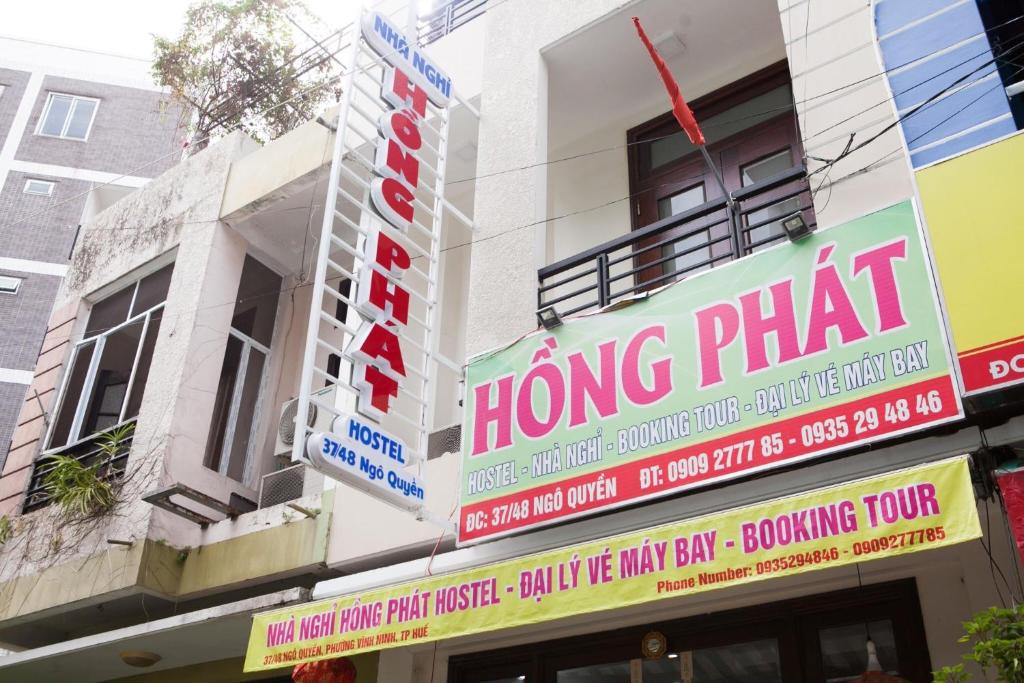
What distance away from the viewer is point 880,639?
579 cm

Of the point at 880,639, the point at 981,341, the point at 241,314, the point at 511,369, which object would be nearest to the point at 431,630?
the point at 511,369

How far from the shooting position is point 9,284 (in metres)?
24.9

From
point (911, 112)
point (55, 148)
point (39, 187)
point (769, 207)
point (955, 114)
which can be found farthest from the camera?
point (55, 148)

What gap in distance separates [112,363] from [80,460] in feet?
4.23

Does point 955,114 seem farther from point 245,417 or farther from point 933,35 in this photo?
point 245,417

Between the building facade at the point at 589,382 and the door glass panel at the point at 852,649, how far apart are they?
0.06 ft

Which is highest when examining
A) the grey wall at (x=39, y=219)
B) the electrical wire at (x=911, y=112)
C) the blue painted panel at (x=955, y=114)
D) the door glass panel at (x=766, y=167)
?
the grey wall at (x=39, y=219)

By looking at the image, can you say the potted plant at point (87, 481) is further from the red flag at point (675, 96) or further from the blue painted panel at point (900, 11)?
the blue painted panel at point (900, 11)

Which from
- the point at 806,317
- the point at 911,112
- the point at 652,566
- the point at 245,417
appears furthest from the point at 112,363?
the point at 911,112

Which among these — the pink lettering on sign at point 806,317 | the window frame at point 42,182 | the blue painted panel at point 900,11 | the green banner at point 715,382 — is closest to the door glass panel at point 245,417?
the green banner at point 715,382

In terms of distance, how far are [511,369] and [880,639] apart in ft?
9.89

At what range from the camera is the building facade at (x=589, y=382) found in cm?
509

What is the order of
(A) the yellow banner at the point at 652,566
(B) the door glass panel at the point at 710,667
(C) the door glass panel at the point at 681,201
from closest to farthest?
(A) the yellow banner at the point at 652,566, (B) the door glass panel at the point at 710,667, (C) the door glass panel at the point at 681,201

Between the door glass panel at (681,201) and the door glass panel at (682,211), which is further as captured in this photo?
the door glass panel at (681,201)
